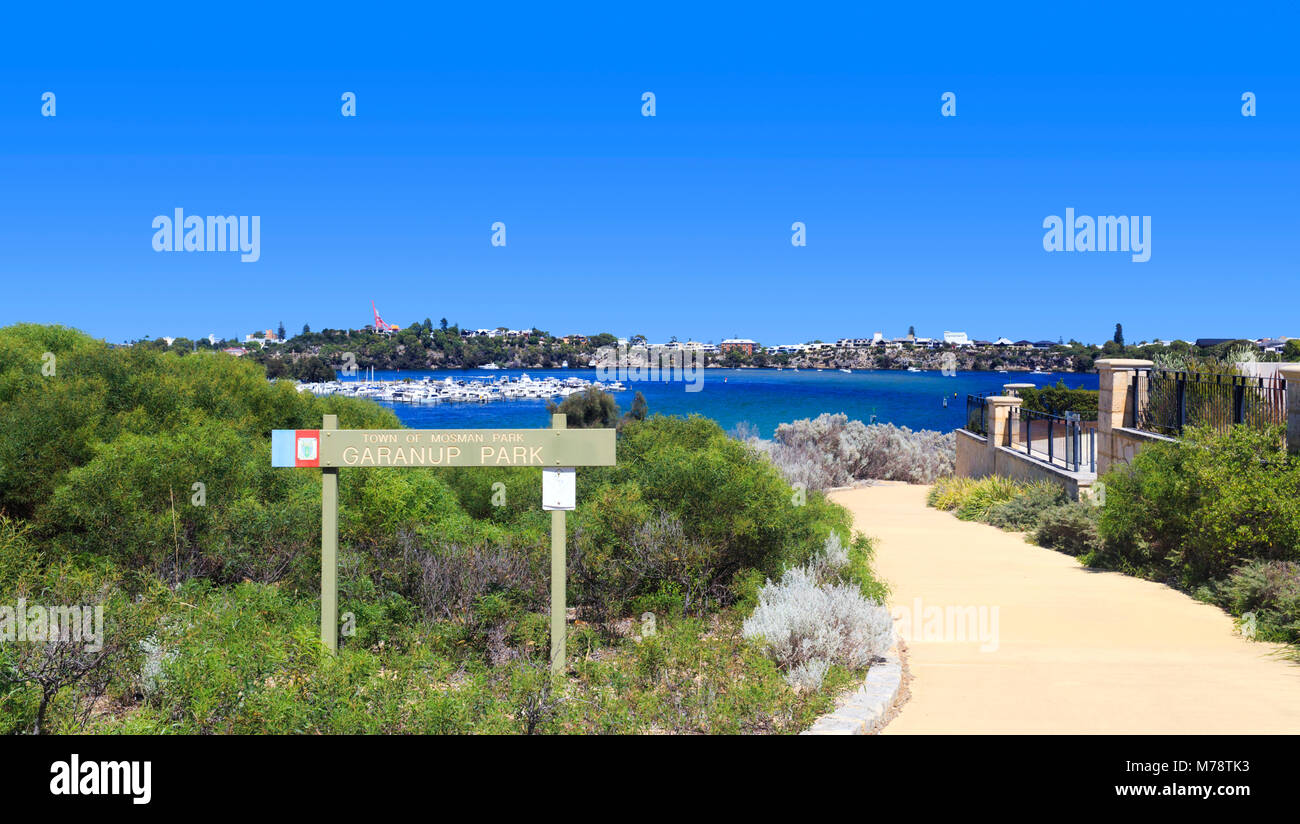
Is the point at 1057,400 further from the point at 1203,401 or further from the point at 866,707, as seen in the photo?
the point at 866,707

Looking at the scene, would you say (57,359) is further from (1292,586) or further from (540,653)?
(1292,586)

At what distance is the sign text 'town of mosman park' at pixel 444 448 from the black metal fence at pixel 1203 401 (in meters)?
7.97

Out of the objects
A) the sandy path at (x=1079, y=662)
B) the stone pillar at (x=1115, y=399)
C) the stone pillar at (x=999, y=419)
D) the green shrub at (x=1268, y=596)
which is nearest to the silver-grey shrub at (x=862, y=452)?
the stone pillar at (x=999, y=419)

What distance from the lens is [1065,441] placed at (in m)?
17.3

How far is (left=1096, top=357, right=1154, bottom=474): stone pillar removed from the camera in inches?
539

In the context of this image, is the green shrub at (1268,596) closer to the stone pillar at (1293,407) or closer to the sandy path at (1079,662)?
the sandy path at (1079,662)

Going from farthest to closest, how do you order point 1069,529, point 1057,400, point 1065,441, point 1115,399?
point 1057,400
point 1065,441
point 1115,399
point 1069,529

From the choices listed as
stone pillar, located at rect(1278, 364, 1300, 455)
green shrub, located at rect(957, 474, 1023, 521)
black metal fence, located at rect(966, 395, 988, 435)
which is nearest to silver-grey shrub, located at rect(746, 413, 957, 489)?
black metal fence, located at rect(966, 395, 988, 435)

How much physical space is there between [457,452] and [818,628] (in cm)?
289

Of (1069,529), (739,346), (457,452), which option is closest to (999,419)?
(1069,529)

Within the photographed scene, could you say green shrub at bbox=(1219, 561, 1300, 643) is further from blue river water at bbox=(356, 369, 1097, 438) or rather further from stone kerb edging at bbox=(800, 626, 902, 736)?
blue river water at bbox=(356, 369, 1097, 438)

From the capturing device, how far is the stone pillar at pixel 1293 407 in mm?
8688
